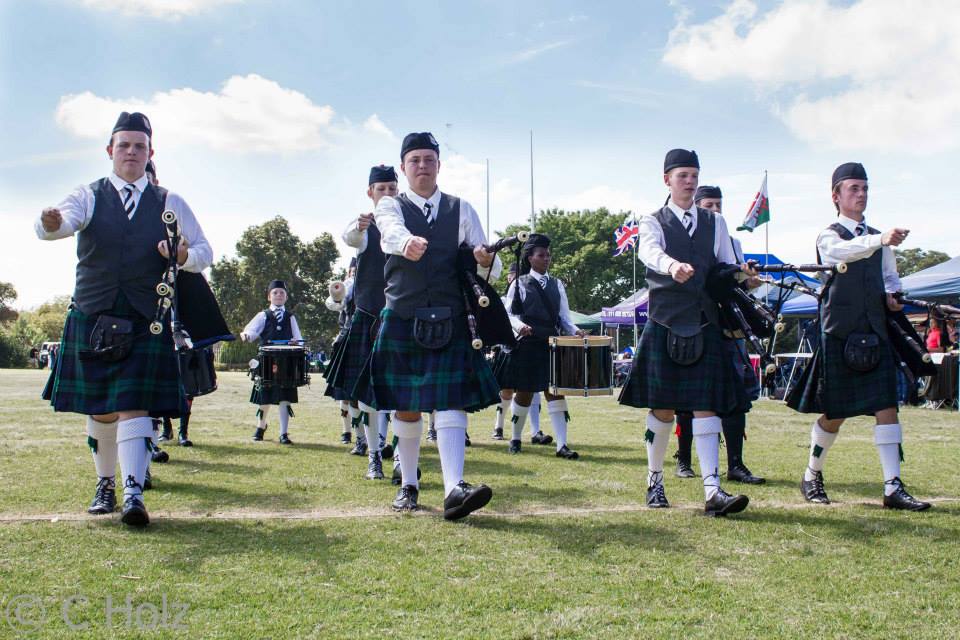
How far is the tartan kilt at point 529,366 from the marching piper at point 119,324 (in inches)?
159

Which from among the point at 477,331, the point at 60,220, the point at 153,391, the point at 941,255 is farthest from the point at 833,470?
the point at 941,255

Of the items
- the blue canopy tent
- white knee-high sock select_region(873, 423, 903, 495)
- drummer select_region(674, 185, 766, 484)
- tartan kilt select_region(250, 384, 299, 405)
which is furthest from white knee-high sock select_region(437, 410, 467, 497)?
the blue canopy tent

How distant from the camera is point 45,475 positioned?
5.46 m

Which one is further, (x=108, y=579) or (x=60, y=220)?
(x=60, y=220)

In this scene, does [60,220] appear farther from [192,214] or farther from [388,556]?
[388,556]

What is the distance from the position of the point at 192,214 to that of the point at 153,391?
107 cm

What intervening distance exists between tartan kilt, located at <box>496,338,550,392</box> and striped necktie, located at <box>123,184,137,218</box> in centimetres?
423

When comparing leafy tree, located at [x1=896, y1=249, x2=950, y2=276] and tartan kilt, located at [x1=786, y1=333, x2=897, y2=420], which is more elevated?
leafy tree, located at [x1=896, y1=249, x2=950, y2=276]

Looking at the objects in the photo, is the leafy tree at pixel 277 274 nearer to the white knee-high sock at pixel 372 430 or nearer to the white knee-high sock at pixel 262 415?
the white knee-high sock at pixel 262 415

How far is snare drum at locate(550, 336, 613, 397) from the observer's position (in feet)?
23.8

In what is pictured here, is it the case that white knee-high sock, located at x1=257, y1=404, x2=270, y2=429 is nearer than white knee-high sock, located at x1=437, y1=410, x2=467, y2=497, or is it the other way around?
white knee-high sock, located at x1=437, y1=410, x2=467, y2=497

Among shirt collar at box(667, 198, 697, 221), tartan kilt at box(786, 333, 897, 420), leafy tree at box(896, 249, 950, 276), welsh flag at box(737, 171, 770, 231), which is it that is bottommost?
tartan kilt at box(786, 333, 897, 420)

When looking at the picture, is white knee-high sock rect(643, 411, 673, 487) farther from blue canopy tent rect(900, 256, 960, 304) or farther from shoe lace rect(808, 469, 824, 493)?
blue canopy tent rect(900, 256, 960, 304)

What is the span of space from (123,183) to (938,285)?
14723mm
